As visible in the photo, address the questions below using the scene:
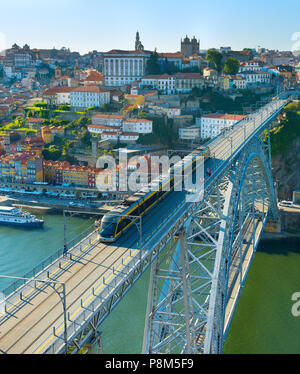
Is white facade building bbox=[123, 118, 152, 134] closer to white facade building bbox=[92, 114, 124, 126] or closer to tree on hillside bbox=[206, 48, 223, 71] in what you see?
white facade building bbox=[92, 114, 124, 126]

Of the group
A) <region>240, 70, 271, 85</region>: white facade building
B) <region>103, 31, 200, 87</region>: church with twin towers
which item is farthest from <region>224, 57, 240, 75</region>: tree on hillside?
<region>103, 31, 200, 87</region>: church with twin towers

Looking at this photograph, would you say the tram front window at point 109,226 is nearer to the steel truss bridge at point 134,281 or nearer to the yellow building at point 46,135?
the steel truss bridge at point 134,281

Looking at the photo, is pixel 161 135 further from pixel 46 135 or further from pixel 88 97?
pixel 88 97

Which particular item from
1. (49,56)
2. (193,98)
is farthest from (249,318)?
(49,56)

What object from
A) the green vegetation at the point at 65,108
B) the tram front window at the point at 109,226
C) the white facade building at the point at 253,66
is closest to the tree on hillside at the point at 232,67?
the white facade building at the point at 253,66

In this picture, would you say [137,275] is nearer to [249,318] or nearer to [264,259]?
[249,318]
